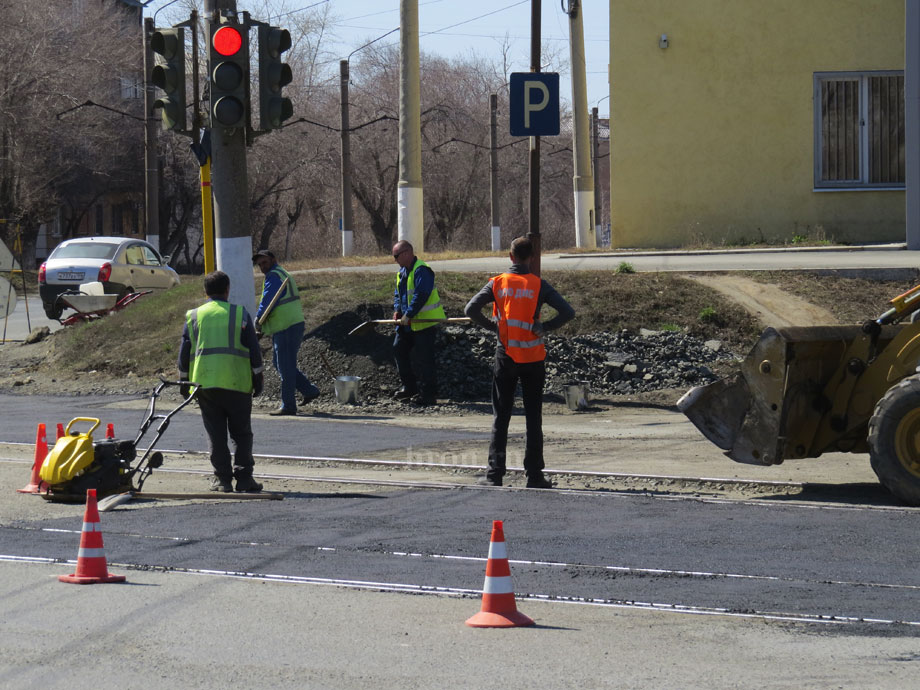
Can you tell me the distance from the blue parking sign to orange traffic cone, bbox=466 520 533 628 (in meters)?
8.55

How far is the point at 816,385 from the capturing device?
9203 millimetres

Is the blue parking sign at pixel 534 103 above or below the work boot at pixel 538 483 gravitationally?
above

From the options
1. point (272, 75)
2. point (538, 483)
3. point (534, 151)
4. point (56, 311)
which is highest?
point (272, 75)

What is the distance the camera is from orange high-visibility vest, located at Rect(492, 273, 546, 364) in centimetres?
983

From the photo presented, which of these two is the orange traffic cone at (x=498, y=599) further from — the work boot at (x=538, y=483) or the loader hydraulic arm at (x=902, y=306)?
the loader hydraulic arm at (x=902, y=306)

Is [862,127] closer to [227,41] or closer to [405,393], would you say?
[405,393]

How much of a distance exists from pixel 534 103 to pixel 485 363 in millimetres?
3267

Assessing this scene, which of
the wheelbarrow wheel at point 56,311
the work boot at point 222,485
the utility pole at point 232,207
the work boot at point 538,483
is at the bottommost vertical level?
the work boot at point 538,483

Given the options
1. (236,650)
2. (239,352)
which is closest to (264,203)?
(239,352)

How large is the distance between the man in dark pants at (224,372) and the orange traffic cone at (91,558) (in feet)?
9.05

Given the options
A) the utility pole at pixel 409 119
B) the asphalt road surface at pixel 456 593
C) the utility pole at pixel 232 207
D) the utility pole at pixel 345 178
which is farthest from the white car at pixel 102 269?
the asphalt road surface at pixel 456 593

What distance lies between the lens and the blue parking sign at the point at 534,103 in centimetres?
1386

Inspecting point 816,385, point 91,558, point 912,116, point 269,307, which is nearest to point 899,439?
point 816,385

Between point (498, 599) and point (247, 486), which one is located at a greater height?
point (498, 599)
